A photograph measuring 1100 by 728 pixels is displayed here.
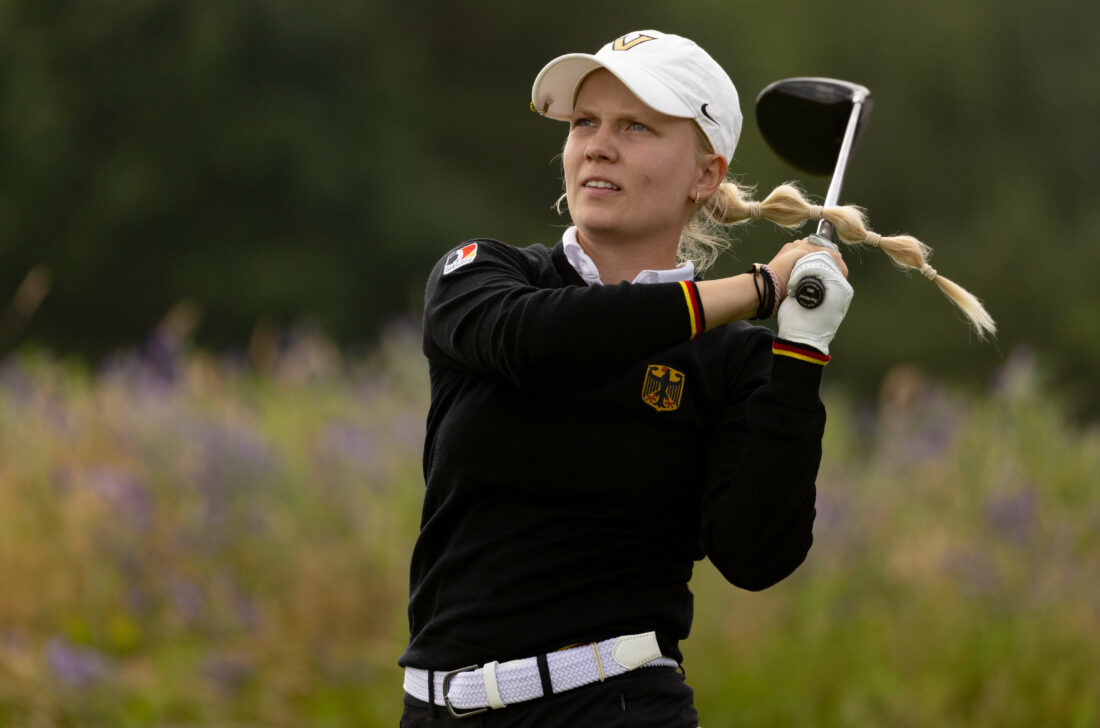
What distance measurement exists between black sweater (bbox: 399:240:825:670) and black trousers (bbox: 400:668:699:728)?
0.08 metres

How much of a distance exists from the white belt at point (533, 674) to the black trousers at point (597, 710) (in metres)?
0.01

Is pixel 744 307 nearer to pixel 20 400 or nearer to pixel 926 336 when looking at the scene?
pixel 20 400

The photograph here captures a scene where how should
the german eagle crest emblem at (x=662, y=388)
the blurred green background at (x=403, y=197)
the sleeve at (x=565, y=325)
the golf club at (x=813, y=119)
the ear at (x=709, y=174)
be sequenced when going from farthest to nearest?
the blurred green background at (x=403, y=197), the golf club at (x=813, y=119), the ear at (x=709, y=174), the german eagle crest emblem at (x=662, y=388), the sleeve at (x=565, y=325)

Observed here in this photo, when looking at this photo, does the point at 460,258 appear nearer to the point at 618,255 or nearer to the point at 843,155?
the point at 618,255

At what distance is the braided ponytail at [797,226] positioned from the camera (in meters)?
2.80

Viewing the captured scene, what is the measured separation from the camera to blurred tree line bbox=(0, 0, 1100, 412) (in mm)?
13930

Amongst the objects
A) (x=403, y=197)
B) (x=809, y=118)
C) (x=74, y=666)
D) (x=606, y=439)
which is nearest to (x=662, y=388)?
(x=606, y=439)

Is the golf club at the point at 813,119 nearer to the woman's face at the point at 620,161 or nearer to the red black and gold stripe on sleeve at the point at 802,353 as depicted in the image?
the woman's face at the point at 620,161

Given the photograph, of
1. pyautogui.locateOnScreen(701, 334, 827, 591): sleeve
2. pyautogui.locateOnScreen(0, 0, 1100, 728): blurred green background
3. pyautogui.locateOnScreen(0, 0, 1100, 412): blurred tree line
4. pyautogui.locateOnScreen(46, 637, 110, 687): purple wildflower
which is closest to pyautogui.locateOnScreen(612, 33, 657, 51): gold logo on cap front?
pyautogui.locateOnScreen(701, 334, 827, 591): sleeve

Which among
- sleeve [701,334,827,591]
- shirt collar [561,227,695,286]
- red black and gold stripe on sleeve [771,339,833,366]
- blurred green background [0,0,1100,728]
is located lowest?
sleeve [701,334,827,591]

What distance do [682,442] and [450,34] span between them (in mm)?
13352

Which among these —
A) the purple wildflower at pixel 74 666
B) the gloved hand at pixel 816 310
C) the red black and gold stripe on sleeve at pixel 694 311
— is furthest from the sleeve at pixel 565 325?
the purple wildflower at pixel 74 666

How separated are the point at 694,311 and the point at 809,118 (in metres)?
1.01

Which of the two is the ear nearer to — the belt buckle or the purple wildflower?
the belt buckle
